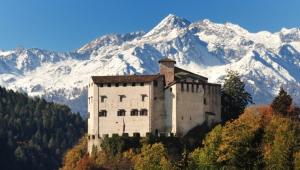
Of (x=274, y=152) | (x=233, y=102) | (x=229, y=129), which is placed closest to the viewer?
(x=274, y=152)

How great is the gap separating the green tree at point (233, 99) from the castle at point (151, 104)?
7465 mm

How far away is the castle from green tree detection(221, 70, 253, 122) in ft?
24.5

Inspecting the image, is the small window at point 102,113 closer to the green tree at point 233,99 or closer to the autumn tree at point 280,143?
the green tree at point 233,99

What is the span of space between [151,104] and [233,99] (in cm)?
1864

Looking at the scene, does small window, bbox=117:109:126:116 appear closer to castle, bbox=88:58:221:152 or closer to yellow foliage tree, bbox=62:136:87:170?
castle, bbox=88:58:221:152

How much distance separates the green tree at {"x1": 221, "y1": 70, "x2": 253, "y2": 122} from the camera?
144 meters

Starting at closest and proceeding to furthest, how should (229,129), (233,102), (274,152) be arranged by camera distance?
(274,152), (229,129), (233,102)

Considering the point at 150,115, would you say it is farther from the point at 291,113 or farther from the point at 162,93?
the point at 291,113

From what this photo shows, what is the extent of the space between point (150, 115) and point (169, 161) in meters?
10.3

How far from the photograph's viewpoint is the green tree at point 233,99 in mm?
144125

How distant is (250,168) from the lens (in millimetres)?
118000

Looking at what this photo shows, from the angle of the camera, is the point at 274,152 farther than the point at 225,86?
No

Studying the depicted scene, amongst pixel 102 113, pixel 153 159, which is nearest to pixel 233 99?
pixel 102 113

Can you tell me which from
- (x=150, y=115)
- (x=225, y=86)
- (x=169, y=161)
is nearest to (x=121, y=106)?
(x=150, y=115)
